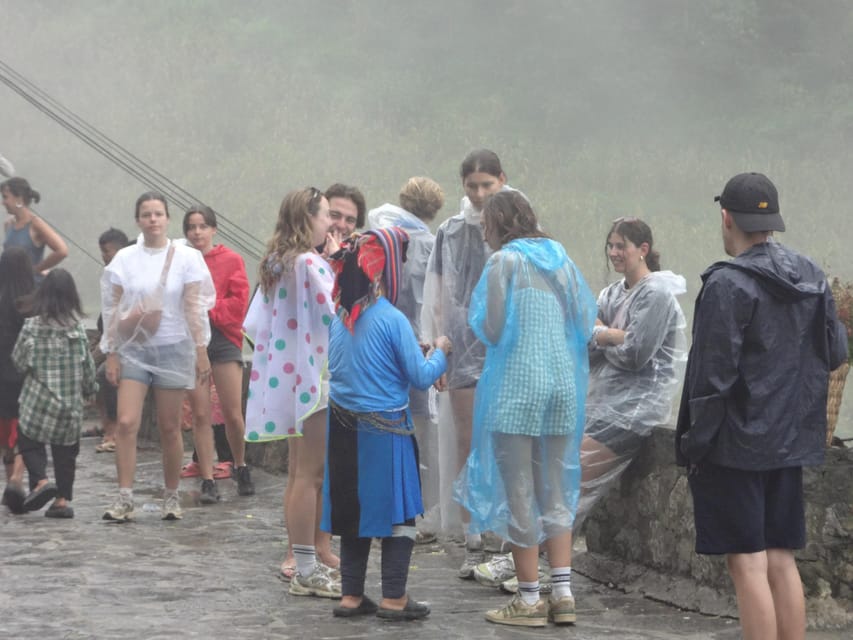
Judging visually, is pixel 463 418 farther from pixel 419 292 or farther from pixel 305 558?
pixel 305 558

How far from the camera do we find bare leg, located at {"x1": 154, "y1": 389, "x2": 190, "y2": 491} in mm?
6973

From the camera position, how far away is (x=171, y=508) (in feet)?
23.2

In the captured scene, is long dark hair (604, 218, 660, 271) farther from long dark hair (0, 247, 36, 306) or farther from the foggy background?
the foggy background

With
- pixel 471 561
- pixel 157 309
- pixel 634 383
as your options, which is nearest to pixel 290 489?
pixel 471 561

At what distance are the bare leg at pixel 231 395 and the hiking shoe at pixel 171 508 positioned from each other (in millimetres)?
746

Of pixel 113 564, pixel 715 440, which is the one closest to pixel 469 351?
pixel 113 564

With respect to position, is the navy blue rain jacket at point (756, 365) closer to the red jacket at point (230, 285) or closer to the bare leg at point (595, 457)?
the bare leg at point (595, 457)

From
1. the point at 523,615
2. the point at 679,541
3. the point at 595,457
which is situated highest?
the point at 595,457

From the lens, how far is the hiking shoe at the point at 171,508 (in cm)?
706

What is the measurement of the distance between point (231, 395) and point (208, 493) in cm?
58

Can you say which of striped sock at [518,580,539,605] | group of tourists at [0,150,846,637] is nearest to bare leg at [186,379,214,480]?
group of tourists at [0,150,846,637]

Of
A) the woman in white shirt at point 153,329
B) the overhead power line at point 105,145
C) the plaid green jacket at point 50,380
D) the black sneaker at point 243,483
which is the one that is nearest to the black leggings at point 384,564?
the woman in white shirt at point 153,329

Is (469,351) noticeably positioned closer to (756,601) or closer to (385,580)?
(385,580)

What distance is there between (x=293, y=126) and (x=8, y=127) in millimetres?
8600
